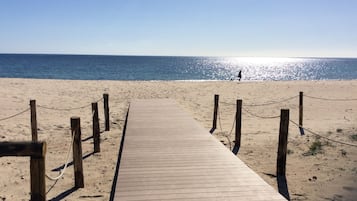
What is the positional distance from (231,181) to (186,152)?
1.95 m

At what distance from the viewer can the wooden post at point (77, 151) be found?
6613 mm

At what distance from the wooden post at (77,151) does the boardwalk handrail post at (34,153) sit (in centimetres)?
297

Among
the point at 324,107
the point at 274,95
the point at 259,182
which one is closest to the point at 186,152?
the point at 259,182

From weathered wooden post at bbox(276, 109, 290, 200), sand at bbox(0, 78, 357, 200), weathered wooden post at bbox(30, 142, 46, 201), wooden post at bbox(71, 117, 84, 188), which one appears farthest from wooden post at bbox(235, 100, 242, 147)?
weathered wooden post at bbox(30, 142, 46, 201)

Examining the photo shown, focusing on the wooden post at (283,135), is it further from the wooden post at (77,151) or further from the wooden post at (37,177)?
the wooden post at (37,177)

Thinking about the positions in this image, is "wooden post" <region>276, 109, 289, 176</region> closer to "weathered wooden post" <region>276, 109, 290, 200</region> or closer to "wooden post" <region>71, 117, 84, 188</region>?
"weathered wooden post" <region>276, 109, 290, 200</region>

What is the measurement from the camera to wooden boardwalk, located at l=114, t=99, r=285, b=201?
195 inches

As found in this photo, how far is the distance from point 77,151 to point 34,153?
10.9 ft

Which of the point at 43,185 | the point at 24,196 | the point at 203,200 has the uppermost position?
the point at 43,185

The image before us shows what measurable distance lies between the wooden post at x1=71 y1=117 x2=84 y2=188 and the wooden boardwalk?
2.77ft

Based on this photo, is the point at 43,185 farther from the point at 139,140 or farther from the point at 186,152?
the point at 139,140

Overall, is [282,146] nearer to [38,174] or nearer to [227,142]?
[227,142]

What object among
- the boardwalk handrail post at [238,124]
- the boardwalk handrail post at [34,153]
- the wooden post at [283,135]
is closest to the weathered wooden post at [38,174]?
the boardwalk handrail post at [34,153]

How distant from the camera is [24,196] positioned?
671 cm
